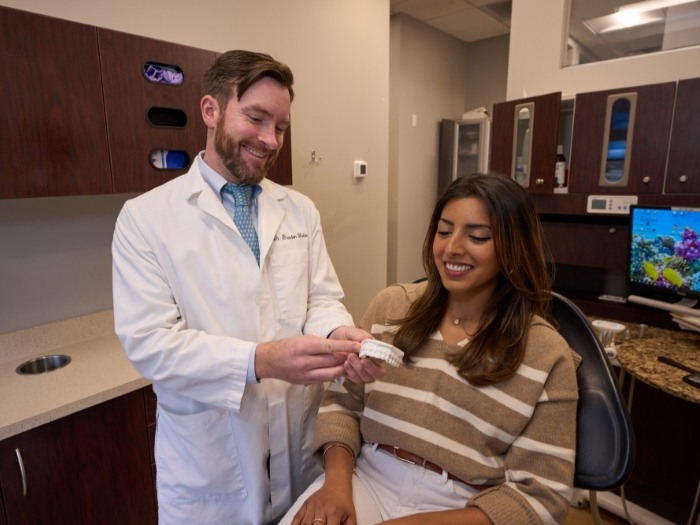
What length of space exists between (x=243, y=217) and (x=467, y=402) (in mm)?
778

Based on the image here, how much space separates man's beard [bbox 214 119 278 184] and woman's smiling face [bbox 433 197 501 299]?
543 mm

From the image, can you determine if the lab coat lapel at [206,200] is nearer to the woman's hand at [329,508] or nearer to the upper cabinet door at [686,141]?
the woman's hand at [329,508]

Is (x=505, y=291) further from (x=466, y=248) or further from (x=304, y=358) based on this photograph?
(x=304, y=358)

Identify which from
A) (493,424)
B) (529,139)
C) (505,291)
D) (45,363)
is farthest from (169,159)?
(529,139)

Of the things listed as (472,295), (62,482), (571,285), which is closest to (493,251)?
(472,295)

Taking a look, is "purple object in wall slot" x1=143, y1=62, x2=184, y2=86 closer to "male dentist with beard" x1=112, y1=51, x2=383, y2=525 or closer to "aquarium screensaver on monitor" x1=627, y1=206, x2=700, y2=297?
"male dentist with beard" x1=112, y1=51, x2=383, y2=525

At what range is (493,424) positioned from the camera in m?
1.03

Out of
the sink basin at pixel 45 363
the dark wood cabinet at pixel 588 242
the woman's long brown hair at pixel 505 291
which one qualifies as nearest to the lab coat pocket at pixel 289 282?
the woman's long brown hair at pixel 505 291

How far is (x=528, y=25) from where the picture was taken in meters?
2.49

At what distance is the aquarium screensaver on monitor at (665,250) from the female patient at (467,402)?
3.63ft

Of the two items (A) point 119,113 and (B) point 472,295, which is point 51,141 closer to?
(A) point 119,113

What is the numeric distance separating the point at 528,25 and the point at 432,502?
8.49 ft

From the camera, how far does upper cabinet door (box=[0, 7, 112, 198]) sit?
50.7 inches

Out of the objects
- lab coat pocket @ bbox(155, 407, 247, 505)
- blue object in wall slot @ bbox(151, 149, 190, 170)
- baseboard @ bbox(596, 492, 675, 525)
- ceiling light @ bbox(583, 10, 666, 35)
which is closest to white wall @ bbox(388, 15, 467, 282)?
ceiling light @ bbox(583, 10, 666, 35)
